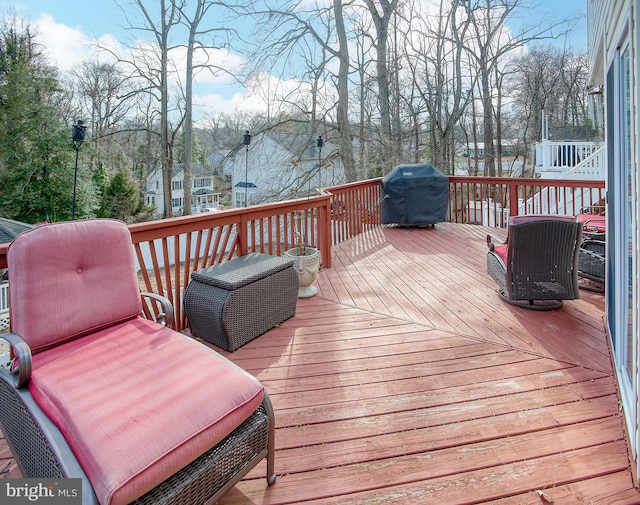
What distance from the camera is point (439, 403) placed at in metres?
2.42

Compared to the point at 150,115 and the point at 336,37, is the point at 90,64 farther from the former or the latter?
the point at 336,37

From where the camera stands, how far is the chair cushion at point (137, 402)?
1384mm

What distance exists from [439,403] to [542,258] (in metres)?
1.83

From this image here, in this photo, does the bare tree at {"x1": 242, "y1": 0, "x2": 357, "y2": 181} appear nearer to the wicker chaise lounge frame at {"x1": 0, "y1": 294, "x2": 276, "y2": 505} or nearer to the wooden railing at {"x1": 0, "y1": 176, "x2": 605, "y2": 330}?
the wooden railing at {"x1": 0, "y1": 176, "x2": 605, "y2": 330}

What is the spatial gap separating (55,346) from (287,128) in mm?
11509

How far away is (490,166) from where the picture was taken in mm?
19078

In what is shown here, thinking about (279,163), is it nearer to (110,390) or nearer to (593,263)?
(593,263)

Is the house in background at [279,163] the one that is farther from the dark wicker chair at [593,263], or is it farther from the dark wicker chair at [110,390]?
the dark wicker chair at [110,390]

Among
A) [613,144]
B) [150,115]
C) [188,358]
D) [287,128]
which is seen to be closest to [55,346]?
[188,358]

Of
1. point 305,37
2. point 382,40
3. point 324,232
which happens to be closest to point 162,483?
point 324,232

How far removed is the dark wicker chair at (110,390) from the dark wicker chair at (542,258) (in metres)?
2.64

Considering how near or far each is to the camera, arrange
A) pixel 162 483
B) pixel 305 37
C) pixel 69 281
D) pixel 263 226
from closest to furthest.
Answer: pixel 162 483, pixel 69 281, pixel 263 226, pixel 305 37

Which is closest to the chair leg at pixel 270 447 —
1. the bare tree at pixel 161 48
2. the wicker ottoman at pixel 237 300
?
the wicker ottoman at pixel 237 300

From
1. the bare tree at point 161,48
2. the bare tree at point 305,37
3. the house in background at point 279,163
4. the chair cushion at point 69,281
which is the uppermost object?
the bare tree at point 161,48
